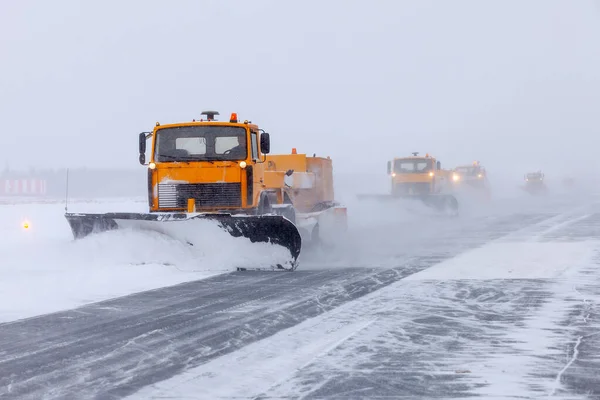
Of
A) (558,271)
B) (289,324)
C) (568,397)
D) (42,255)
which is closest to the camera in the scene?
(568,397)

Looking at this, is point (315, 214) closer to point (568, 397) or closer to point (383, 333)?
point (383, 333)

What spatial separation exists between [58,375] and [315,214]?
40.3 feet

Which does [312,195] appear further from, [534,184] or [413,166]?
[534,184]

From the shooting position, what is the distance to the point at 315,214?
18734 mm

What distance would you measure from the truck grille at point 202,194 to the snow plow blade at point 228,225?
3.07ft

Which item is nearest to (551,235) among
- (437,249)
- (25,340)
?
(437,249)

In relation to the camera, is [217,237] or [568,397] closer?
[568,397]

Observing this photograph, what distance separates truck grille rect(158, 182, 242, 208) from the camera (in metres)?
15.5

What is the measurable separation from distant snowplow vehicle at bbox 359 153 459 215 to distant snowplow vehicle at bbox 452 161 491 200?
33.4 feet

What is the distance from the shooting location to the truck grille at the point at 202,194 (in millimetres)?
15500

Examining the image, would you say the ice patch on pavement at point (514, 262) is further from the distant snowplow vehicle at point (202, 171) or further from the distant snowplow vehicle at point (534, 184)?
the distant snowplow vehicle at point (534, 184)

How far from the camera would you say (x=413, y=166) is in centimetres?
3481

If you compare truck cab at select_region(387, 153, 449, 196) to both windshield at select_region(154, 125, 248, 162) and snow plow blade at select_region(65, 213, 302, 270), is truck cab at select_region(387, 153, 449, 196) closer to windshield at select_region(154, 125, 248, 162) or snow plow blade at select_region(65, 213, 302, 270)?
windshield at select_region(154, 125, 248, 162)

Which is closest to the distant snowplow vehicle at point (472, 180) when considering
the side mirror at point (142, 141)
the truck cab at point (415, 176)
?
the truck cab at point (415, 176)
